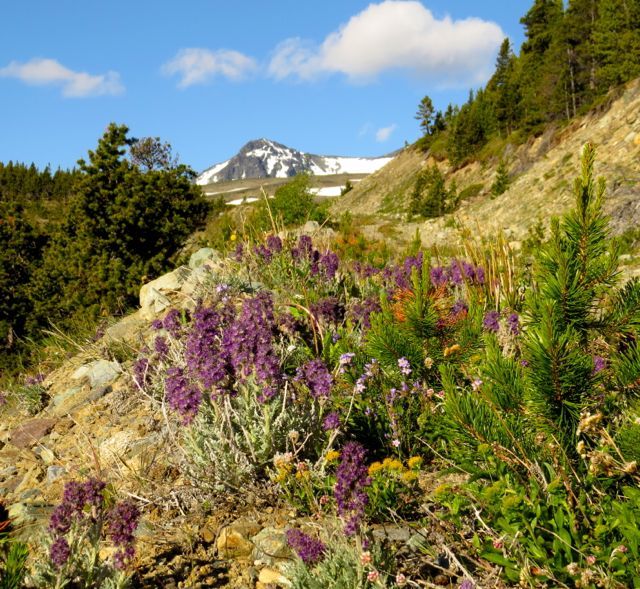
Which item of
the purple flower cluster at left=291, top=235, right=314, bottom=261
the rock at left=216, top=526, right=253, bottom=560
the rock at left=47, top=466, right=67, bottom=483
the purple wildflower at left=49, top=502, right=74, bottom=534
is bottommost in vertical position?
the rock at left=47, top=466, right=67, bottom=483

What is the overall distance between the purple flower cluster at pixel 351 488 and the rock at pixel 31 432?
3754 mm

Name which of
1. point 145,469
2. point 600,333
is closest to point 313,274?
point 145,469

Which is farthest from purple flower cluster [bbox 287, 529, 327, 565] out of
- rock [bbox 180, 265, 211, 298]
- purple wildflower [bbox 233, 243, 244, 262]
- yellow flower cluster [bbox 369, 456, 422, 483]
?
purple wildflower [bbox 233, 243, 244, 262]

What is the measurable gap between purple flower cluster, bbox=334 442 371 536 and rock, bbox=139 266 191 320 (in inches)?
214

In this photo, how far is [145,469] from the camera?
11.7ft

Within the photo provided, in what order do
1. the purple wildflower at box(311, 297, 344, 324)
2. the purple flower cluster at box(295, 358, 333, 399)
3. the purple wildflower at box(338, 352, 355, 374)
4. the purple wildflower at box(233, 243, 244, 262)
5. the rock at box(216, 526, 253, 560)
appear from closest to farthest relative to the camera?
the rock at box(216, 526, 253, 560) < the purple flower cluster at box(295, 358, 333, 399) < the purple wildflower at box(338, 352, 355, 374) < the purple wildflower at box(311, 297, 344, 324) < the purple wildflower at box(233, 243, 244, 262)

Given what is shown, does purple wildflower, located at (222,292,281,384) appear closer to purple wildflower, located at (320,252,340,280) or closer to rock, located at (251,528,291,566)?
rock, located at (251,528,291,566)

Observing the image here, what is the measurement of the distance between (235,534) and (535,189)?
24812 mm

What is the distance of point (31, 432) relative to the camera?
501 cm

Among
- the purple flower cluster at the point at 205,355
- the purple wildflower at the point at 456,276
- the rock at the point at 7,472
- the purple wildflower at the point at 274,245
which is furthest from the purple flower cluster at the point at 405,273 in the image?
the rock at the point at 7,472

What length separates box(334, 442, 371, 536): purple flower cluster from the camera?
2025 millimetres

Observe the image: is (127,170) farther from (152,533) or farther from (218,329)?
(152,533)

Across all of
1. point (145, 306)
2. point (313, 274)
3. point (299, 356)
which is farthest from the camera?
point (145, 306)

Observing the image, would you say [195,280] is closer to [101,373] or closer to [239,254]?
[239,254]
